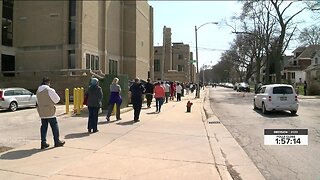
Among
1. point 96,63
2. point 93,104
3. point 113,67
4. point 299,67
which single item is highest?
point 299,67

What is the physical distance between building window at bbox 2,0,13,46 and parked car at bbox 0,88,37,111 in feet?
65.8

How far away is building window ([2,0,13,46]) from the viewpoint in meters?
44.3

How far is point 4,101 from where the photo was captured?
79.9 feet

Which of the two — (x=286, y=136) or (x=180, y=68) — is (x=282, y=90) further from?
(x=180, y=68)

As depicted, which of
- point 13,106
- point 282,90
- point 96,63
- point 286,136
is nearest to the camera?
point 286,136

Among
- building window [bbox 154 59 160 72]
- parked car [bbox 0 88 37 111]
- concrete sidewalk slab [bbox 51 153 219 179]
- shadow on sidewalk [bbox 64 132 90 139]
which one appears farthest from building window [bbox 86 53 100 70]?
building window [bbox 154 59 160 72]

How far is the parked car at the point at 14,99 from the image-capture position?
24438 mm

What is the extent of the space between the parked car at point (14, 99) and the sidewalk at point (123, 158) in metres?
13.2

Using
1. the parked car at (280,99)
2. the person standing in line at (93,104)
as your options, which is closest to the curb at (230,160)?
the person standing in line at (93,104)

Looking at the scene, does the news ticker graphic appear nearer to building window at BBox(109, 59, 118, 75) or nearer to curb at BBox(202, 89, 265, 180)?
curb at BBox(202, 89, 265, 180)

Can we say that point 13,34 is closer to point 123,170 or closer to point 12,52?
point 12,52

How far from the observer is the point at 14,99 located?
82.5ft

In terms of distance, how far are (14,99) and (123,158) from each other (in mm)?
17939

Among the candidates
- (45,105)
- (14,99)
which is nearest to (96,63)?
(14,99)
